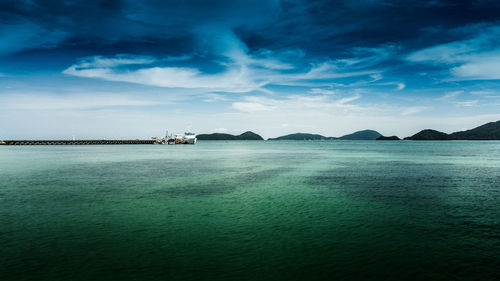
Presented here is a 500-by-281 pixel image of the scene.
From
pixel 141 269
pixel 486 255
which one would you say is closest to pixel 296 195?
pixel 486 255

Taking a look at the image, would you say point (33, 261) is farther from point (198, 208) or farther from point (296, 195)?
point (296, 195)

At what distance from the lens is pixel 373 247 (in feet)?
47.5

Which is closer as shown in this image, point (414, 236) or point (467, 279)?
point (467, 279)

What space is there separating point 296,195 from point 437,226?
12.7 metres

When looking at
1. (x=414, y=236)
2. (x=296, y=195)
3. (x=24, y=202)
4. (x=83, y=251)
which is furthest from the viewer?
(x=296, y=195)

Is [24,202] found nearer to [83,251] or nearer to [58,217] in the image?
[58,217]

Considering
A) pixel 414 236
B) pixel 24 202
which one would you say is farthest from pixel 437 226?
pixel 24 202

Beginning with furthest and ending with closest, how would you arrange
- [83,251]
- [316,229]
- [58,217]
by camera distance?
[58,217]
[316,229]
[83,251]

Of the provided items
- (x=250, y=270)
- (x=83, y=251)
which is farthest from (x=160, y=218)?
(x=250, y=270)

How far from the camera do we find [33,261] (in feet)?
41.8

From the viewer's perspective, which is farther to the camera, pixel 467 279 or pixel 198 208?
pixel 198 208

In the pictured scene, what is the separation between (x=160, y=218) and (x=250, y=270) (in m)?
9.83

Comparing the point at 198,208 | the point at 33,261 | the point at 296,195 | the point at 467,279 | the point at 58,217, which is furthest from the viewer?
the point at 296,195

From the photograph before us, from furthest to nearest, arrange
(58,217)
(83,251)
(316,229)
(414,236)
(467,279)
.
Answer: (58,217) → (316,229) → (414,236) → (83,251) → (467,279)
